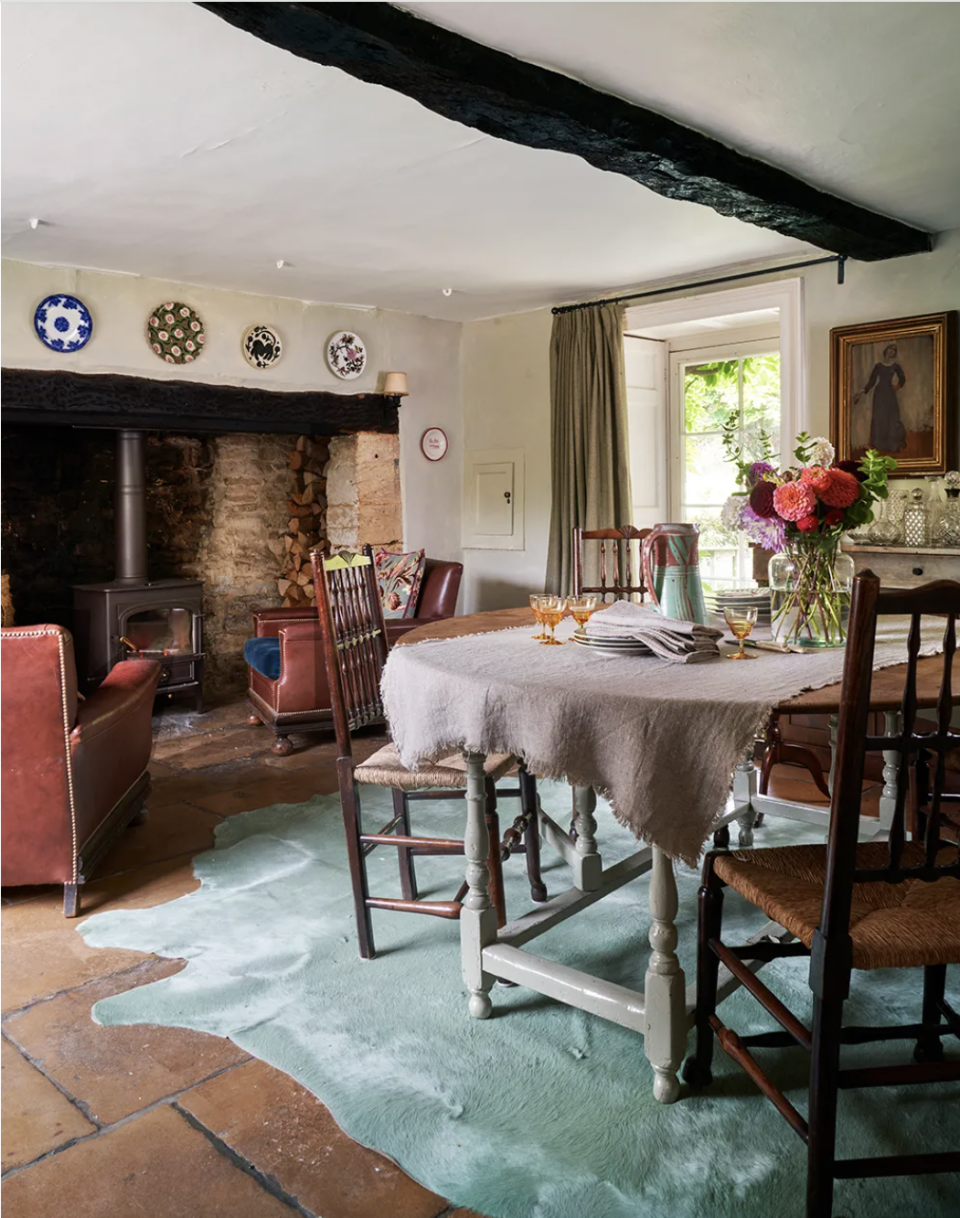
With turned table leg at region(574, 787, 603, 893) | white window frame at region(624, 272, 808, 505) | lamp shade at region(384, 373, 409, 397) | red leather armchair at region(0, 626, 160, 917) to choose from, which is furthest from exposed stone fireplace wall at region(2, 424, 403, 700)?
turned table leg at region(574, 787, 603, 893)

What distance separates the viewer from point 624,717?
1645 millimetres

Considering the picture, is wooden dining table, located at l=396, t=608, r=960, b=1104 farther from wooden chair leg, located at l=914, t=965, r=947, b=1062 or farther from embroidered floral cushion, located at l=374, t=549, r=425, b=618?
embroidered floral cushion, located at l=374, t=549, r=425, b=618

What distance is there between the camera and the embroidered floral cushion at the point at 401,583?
531 centimetres

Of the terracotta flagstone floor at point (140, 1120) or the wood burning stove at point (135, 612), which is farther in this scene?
the wood burning stove at point (135, 612)

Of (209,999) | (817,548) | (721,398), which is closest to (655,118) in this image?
(817,548)

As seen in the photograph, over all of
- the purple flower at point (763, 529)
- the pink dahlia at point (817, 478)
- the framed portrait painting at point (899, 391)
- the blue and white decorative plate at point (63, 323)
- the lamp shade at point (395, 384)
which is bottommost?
the purple flower at point (763, 529)

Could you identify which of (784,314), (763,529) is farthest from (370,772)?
(784,314)

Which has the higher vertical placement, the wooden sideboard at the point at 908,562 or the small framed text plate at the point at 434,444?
the small framed text plate at the point at 434,444

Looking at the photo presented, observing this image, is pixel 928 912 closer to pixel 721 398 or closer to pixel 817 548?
pixel 817 548

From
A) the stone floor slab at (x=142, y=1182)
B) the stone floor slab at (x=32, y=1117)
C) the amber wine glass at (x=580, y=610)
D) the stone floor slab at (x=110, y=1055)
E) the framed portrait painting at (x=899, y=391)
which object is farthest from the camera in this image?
the framed portrait painting at (x=899, y=391)

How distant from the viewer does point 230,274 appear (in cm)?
508

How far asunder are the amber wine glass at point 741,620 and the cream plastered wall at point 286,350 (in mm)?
4083

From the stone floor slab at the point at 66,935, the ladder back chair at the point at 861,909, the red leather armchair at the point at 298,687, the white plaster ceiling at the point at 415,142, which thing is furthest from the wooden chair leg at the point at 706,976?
the red leather armchair at the point at 298,687

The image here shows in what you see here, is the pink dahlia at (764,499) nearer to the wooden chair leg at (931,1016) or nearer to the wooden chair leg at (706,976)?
the wooden chair leg at (706,976)
